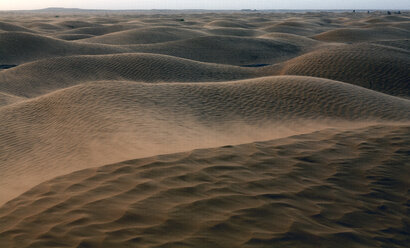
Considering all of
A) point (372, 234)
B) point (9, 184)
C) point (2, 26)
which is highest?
point (2, 26)

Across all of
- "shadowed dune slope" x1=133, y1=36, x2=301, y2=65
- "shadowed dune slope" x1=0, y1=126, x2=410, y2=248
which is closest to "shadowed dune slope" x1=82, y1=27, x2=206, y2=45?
"shadowed dune slope" x1=133, y1=36, x2=301, y2=65

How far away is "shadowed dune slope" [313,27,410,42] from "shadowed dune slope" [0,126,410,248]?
3046 centimetres

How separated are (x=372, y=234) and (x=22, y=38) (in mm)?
25379

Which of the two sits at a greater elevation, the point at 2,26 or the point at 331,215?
the point at 2,26

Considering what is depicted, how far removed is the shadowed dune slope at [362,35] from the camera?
33.3 m

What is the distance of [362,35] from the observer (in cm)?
3422

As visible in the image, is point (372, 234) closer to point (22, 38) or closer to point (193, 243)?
point (193, 243)

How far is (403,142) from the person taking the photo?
633 cm

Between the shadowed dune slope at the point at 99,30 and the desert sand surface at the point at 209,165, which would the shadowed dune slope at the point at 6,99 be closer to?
the desert sand surface at the point at 209,165

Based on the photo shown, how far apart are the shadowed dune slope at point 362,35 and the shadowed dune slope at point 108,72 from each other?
18.0m

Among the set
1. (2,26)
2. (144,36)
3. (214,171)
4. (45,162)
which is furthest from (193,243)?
(2,26)

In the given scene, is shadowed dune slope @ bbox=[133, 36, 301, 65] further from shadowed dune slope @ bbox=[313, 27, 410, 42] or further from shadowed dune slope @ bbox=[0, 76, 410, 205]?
shadowed dune slope @ bbox=[0, 76, 410, 205]

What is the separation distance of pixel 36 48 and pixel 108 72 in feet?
29.5

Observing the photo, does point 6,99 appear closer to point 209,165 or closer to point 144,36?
point 209,165
